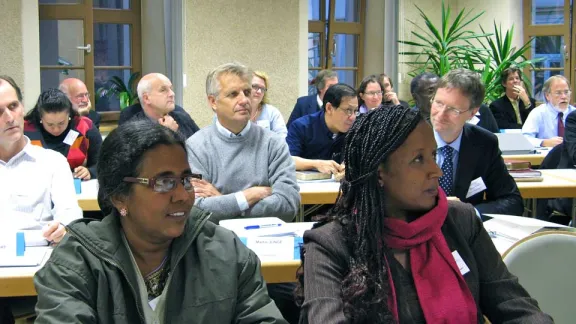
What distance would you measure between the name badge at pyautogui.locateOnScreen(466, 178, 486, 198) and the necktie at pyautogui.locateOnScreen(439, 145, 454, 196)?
0.10m

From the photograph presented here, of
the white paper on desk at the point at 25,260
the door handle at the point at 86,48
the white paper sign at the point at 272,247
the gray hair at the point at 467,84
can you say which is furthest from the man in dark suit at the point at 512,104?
the white paper on desk at the point at 25,260

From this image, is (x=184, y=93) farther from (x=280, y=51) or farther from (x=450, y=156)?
(x=450, y=156)

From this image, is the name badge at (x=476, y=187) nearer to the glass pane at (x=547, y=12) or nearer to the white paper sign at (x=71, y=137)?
the white paper sign at (x=71, y=137)

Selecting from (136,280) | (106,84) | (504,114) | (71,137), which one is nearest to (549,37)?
(504,114)

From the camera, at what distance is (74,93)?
266 inches

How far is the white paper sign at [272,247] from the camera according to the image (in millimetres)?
2939

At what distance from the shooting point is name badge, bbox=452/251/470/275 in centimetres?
209

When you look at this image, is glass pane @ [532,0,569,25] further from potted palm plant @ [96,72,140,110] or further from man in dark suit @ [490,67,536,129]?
potted palm plant @ [96,72,140,110]

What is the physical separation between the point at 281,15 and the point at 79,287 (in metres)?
7.20

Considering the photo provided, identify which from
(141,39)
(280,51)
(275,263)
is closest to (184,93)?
(141,39)

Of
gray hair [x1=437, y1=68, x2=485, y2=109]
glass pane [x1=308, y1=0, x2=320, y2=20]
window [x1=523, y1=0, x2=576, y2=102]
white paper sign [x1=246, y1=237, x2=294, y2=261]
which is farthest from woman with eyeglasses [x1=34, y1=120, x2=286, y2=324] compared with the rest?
window [x1=523, y1=0, x2=576, y2=102]

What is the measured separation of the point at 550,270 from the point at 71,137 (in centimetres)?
367

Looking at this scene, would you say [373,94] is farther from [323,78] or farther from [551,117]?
[551,117]

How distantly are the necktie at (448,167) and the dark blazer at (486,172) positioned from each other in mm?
37
